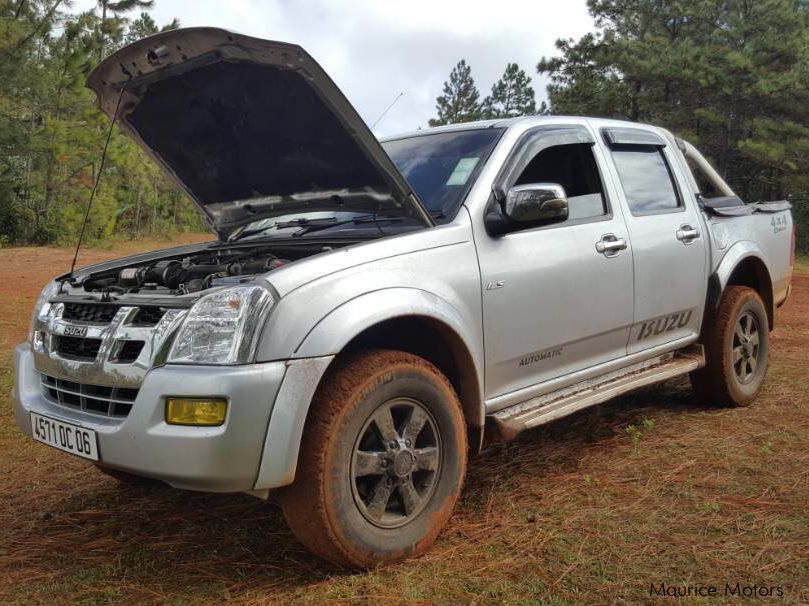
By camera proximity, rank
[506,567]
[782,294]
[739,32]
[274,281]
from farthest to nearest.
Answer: [739,32]
[782,294]
[506,567]
[274,281]

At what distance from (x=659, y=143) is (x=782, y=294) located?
1729 millimetres

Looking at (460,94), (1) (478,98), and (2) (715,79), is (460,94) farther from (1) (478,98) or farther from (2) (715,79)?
(2) (715,79)

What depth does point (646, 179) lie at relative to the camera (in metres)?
4.38

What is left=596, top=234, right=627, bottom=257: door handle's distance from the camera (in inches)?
147

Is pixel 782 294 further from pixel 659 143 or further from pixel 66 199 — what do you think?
pixel 66 199

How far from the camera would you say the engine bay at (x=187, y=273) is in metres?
2.97

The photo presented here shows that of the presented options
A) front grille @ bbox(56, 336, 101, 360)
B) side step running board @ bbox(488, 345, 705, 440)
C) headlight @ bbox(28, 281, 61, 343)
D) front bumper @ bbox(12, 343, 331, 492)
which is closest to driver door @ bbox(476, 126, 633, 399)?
side step running board @ bbox(488, 345, 705, 440)

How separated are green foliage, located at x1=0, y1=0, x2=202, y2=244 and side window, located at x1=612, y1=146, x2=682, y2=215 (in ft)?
68.5

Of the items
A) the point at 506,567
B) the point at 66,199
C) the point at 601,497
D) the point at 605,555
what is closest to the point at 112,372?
the point at 506,567

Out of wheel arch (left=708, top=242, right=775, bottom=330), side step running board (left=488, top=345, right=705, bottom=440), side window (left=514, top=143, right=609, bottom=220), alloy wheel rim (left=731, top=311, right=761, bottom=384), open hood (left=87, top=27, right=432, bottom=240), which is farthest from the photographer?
alloy wheel rim (left=731, top=311, right=761, bottom=384)

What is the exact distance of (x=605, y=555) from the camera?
278 cm

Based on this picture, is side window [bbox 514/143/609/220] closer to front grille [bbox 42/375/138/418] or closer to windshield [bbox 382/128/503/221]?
windshield [bbox 382/128/503/221]

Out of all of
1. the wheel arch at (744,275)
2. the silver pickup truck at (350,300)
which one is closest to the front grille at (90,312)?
the silver pickup truck at (350,300)

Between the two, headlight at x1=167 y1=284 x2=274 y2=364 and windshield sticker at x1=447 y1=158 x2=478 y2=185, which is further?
windshield sticker at x1=447 y1=158 x2=478 y2=185
